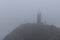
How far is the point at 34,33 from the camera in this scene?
16.5ft

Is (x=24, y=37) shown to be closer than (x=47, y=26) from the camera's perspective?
Yes

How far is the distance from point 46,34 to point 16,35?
87cm

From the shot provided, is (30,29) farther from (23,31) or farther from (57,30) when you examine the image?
(57,30)

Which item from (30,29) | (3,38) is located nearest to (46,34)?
(30,29)

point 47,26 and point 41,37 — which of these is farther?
point 47,26

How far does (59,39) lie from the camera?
4926 millimetres

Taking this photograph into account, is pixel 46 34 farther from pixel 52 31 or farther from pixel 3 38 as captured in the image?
pixel 3 38

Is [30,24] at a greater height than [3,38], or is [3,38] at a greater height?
[30,24]

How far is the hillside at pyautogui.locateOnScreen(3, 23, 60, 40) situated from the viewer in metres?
4.93

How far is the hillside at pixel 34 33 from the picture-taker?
4.93 meters

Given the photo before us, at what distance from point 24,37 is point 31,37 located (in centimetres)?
21

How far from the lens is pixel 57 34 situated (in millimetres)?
4961

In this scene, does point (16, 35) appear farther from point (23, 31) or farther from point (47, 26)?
Result: point (47, 26)

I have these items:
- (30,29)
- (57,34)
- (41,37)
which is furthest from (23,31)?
(57,34)
